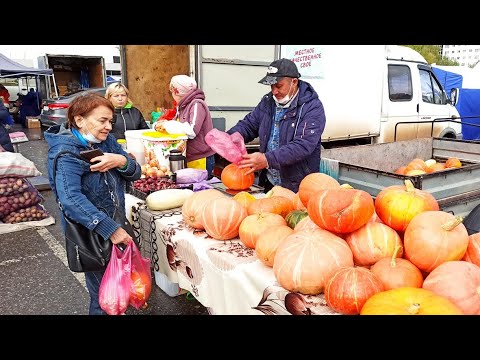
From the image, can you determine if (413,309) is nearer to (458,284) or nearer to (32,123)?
(458,284)

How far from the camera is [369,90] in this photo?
25.1 feet

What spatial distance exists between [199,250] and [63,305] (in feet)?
7.03

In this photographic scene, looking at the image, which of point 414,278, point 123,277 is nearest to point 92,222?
Answer: point 123,277

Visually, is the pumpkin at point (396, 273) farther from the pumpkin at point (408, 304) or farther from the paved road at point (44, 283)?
the paved road at point (44, 283)

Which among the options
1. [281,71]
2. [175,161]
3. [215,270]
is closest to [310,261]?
[215,270]

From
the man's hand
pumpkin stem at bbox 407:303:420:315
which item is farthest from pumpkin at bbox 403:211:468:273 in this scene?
the man's hand

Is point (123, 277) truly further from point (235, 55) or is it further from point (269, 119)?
point (235, 55)

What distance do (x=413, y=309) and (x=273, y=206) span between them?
1.27m

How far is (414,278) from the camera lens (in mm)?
1764

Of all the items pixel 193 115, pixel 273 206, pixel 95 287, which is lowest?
pixel 95 287

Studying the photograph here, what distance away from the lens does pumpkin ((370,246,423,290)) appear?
173 centimetres

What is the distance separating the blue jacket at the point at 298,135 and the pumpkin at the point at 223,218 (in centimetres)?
90
